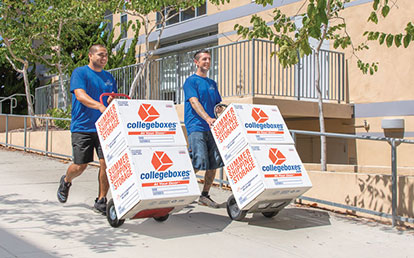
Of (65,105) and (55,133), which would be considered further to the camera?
(65,105)

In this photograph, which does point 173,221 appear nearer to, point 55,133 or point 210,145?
point 210,145

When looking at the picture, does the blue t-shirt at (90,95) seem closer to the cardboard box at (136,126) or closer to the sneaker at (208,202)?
the cardboard box at (136,126)

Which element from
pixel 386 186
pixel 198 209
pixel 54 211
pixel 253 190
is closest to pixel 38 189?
pixel 54 211

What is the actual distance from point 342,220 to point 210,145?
1.82m

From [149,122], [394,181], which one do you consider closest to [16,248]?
[149,122]

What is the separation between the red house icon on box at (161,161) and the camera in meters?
4.61

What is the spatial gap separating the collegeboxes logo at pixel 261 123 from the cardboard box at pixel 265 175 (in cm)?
21

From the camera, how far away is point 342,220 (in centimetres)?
579

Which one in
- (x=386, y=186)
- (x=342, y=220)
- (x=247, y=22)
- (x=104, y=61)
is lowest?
(x=342, y=220)

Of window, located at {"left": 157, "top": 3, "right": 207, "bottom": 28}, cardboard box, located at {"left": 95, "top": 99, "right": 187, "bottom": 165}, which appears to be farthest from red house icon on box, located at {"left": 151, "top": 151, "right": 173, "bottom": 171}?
window, located at {"left": 157, "top": 3, "right": 207, "bottom": 28}

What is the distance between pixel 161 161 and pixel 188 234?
79cm

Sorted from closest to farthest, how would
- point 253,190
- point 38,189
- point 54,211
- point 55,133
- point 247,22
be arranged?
1. point 253,190
2. point 54,211
3. point 38,189
4. point 55,133
5. point 247,22

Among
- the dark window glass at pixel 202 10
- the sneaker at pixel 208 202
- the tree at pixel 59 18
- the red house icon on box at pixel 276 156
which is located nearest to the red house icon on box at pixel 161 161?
the red house icon on box at pixel 276 156

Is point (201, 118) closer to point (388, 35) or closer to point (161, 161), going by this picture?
point (161, 161)
